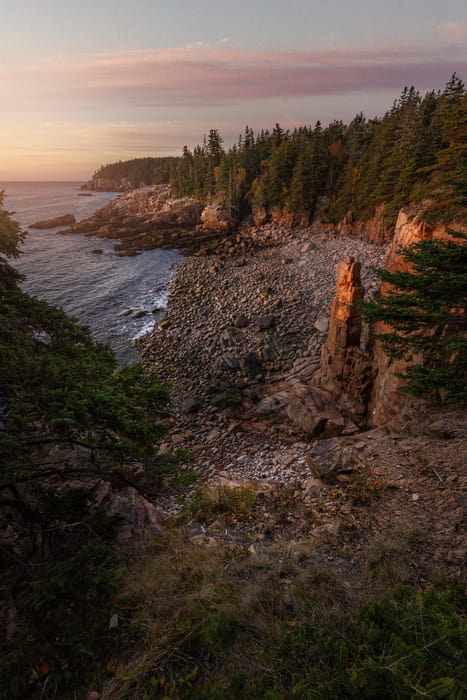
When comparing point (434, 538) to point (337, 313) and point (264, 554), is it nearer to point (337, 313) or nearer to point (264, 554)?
point (264, 554)

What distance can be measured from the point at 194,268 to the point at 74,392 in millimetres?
34094

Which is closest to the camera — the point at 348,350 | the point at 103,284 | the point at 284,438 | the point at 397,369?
the point at 397,369

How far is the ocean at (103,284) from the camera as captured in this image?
2664cm

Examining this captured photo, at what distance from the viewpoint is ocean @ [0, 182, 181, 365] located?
26.6 metres

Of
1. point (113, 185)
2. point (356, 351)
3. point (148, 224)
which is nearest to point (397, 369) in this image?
point (356, 351)

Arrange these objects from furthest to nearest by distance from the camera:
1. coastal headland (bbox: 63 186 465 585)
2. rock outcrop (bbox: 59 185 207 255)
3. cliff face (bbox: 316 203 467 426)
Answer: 1. rock outcrop (bbox: 59 185 207 255)
2. cliff face (bbox: 316 203 467 426)
3. coastal headland (bbox: 63 186 465 585)

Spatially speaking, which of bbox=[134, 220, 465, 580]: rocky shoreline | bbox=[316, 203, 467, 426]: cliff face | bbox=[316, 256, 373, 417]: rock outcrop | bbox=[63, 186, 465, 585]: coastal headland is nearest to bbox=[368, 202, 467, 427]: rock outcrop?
bbox=[316, 203, 467, 426]: cliff face

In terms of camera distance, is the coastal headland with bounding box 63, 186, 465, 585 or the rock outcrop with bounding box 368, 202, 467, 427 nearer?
the coastal headland with bounding box 63, 186, 465, 585

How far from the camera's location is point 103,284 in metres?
36.2

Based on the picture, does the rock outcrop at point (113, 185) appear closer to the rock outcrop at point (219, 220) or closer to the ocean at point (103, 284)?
the rock outcrop at point (219, 220)

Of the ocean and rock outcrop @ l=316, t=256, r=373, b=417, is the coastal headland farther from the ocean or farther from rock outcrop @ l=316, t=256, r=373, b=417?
the ocean

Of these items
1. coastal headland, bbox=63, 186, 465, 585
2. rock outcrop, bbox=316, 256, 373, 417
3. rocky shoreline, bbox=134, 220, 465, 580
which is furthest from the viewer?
rock outcrop, bbox=316, 256, 373, 417

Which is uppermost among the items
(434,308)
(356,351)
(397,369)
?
(434,308)

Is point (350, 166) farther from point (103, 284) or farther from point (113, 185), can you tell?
point (113, 185)
